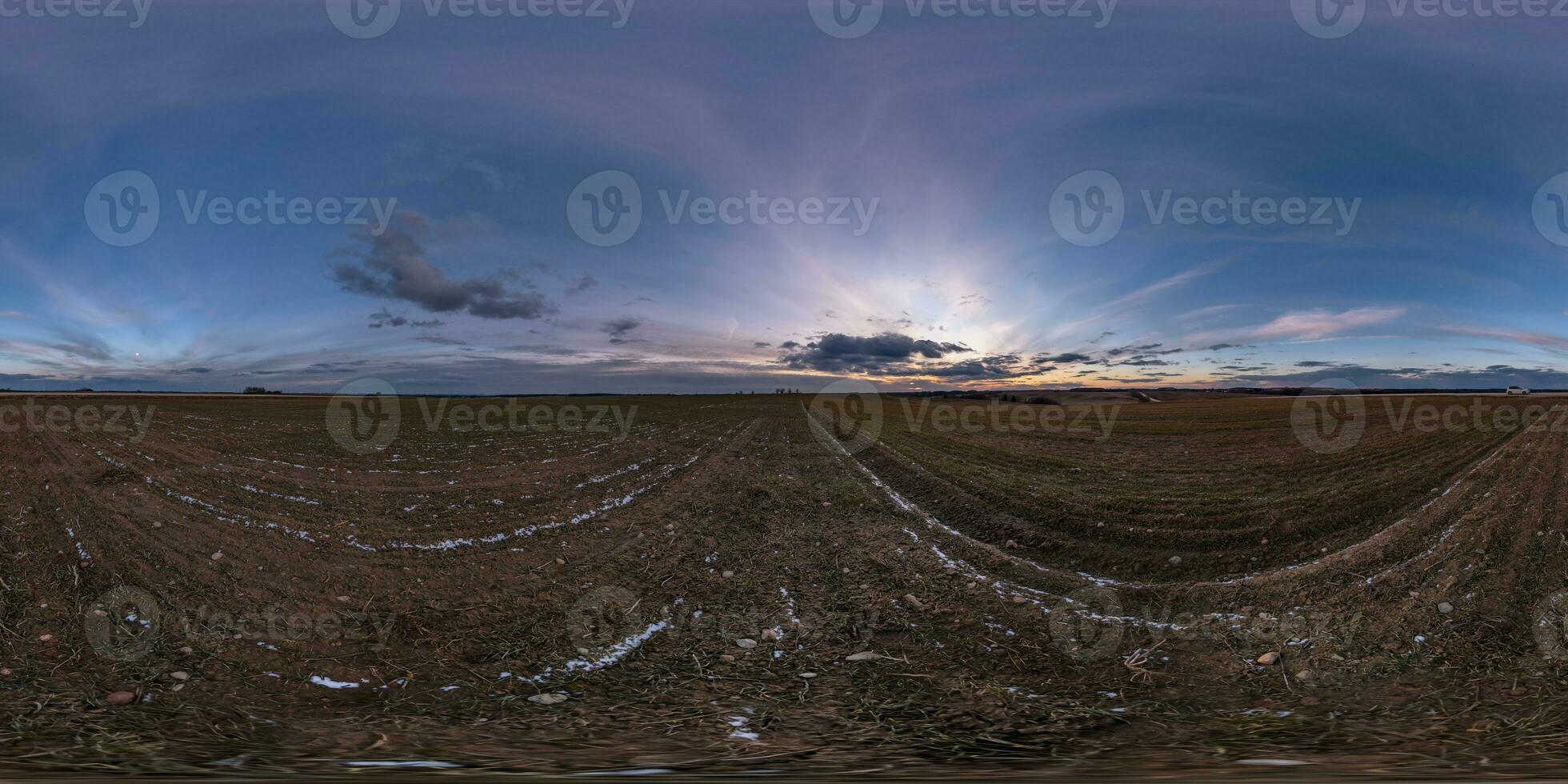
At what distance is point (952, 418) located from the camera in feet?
93.6

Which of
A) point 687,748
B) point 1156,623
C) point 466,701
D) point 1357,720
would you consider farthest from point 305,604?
point 1357,720

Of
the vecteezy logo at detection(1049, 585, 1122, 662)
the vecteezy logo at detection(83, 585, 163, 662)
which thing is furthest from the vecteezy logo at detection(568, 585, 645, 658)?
the vecteezy logo at detection(1049, 585, 1122, 662)

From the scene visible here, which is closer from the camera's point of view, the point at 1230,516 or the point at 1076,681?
the point at 1076,681

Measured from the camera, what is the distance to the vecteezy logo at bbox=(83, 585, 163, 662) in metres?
3.25

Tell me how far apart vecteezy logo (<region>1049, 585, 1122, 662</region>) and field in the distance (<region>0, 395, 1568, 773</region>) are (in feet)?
0.09

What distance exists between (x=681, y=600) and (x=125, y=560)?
5056mm

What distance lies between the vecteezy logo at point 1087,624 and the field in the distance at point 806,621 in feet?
0.09

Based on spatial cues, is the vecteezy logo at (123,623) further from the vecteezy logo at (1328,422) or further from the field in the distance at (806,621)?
the vecteezy logo at (1328,422)

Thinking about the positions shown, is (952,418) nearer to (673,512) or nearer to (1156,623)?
(673,512)
